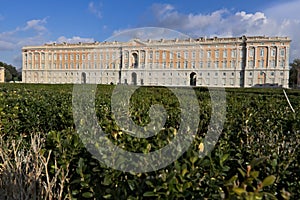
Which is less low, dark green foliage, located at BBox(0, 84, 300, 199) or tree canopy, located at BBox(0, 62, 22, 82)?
tree canopy, located at BBox(0, 62, 22, 82)

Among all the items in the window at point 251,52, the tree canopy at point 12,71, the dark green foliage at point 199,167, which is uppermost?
the window at point 251,52

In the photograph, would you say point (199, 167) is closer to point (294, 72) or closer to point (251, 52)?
point (251, 52)

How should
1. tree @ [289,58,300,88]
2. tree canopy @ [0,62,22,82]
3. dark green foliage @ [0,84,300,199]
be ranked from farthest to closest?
1. tree canopy @ [0,62,22,82]
2. tree @ [289,58,300,88]
3. dark green foliage @ [0,84,300,199]

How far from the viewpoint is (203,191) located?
1.69m

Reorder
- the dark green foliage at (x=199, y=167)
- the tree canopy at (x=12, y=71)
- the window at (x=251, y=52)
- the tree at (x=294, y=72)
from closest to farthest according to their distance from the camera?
the dark green foliage at (x=199, y=167) < the window at (x=251, y=52) < the tree at (x=294, y=72) < the tree canopy at (x=12, y=71)

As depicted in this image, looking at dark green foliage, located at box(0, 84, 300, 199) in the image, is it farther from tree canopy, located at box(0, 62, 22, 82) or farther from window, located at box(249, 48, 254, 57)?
tree canopy, located at box(0, 62, 22, 82)

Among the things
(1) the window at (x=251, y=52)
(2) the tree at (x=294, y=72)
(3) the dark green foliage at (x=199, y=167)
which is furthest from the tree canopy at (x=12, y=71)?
(3) the dark green foliage at (x=199, y=167)

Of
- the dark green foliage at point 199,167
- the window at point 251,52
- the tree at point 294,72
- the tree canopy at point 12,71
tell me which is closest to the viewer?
the dark green foliage at point 199,167

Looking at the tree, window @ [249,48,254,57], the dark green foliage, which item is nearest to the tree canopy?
window @ [249,48,254,57]

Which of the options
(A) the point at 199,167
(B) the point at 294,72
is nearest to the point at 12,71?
(B) the point at 294,72

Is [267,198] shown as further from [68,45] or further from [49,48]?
[49,48]

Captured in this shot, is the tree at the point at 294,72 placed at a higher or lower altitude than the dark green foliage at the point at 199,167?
higher

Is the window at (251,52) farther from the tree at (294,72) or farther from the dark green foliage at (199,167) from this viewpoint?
the dark green foliage at (199,167)

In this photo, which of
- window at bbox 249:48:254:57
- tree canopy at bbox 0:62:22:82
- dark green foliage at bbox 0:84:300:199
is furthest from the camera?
tree canopy at bbox 0:62:22:82
